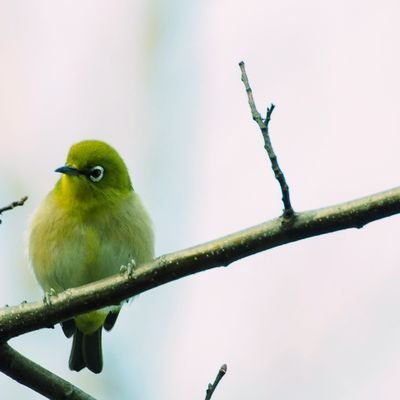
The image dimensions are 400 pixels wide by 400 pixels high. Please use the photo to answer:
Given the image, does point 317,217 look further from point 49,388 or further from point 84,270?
point 84,270

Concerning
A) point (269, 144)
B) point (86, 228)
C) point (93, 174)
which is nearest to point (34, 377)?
point (269, 144)

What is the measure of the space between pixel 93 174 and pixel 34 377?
2.87 m

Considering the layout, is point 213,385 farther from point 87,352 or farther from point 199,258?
point 87,352

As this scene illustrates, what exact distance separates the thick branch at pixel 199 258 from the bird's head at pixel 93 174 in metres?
2.48

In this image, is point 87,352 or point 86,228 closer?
point 86,228

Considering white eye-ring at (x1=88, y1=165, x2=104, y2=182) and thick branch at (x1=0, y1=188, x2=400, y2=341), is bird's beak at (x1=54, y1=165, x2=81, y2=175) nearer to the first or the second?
white eye-ring at (x1=88, y1=165, x2=104, y2=182)

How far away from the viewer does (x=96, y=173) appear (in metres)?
7.20

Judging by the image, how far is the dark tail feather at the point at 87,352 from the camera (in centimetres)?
776

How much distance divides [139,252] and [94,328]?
3.97ft

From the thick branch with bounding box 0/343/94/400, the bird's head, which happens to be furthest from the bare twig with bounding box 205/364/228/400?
the bird's head

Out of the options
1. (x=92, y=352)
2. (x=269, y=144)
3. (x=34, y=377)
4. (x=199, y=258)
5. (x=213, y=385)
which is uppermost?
(x=269, y=144)

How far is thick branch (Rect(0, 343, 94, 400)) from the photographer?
4512 millimetres

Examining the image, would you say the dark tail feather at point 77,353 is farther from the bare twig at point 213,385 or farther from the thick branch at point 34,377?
the bare twig at point 213,385

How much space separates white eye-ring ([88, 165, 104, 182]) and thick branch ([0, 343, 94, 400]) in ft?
8.81
